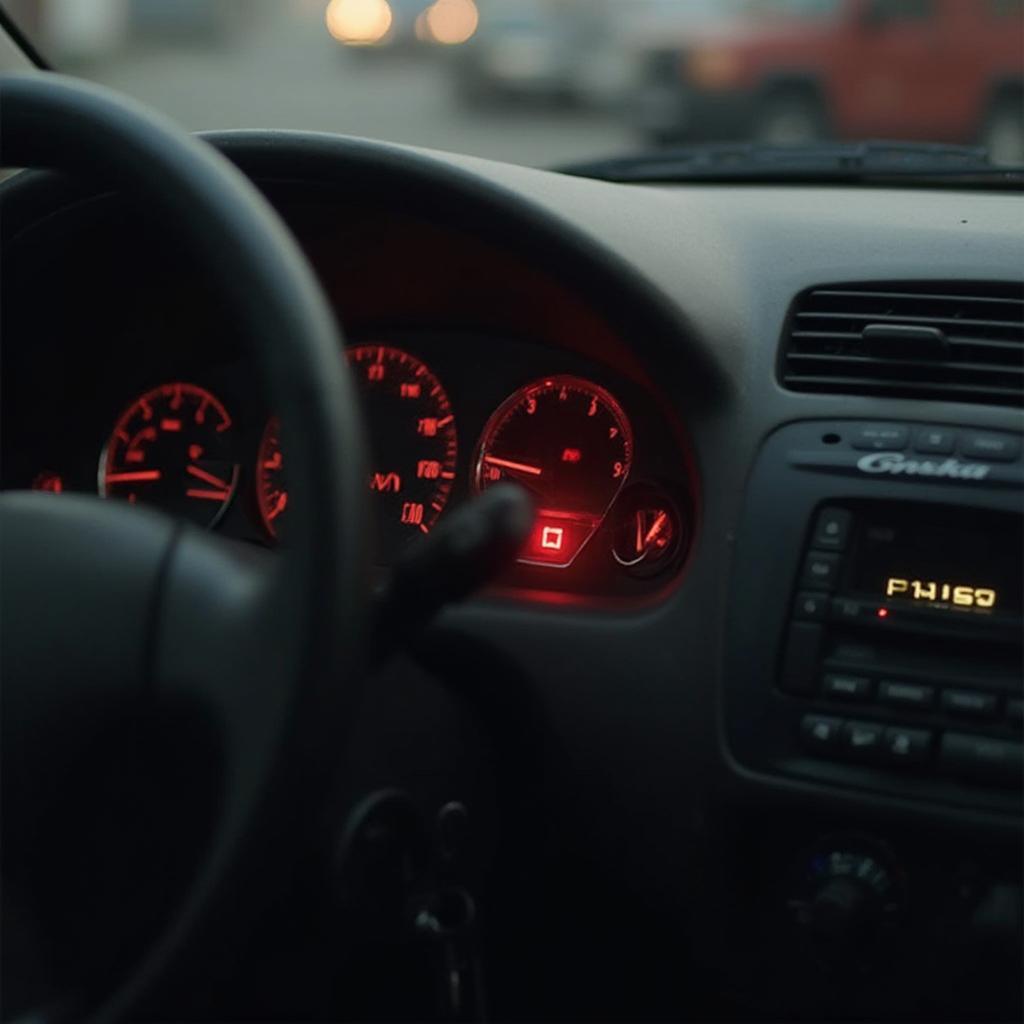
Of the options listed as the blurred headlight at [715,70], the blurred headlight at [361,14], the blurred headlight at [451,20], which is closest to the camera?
the blurred headlight at [361,14]

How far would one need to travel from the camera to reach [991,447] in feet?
7.17

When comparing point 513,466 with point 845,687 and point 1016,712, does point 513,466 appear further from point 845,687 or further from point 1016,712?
point 1016,712

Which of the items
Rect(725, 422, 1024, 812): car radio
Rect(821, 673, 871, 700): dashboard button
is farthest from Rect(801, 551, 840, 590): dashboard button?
Rect(821, 673, 871, 700): dashboard button

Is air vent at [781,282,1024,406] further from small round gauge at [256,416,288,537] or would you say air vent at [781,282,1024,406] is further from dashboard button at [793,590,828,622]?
small round gauge at [256,416,288,537]

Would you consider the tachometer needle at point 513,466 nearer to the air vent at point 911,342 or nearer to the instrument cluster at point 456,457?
the instrument cluster at point 456,457

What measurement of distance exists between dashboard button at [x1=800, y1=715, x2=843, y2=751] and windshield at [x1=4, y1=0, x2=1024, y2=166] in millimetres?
5401

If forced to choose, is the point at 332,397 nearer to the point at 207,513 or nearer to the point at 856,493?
the point at 856,493

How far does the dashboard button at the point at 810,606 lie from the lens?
2.21 meters

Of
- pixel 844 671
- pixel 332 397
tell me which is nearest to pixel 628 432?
pixel 844 671

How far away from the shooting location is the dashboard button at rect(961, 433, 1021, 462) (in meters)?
2.18

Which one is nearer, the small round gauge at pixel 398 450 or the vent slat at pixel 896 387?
the vent slat at pixel 896 387

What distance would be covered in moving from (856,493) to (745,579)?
0.16 meters

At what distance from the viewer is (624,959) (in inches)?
96.9

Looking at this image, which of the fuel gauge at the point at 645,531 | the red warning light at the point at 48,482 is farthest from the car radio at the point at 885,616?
the red warning light at the point at 48,482
